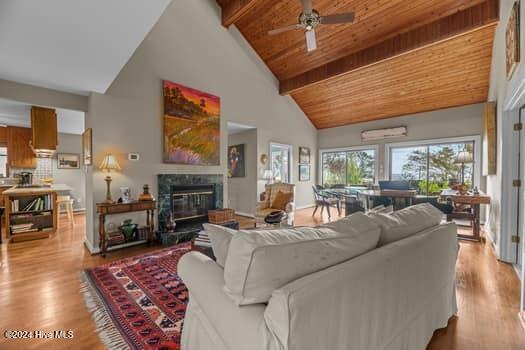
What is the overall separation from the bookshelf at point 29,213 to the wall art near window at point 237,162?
Result: 12.6ft

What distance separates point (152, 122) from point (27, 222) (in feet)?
8.85

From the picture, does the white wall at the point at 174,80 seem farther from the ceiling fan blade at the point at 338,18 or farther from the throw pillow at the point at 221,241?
the throw pillow at the point at 221,241

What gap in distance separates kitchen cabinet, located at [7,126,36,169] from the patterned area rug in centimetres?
498

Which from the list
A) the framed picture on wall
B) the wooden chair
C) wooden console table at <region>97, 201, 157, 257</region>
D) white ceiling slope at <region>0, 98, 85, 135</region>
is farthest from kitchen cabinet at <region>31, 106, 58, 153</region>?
the wooden chair

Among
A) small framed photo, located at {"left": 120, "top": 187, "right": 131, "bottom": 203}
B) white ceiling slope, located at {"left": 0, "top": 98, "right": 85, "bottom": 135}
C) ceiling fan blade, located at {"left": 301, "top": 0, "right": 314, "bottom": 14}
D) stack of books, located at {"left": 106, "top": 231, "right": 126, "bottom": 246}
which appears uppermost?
ceiling fan blade, located at {"left": 301, "top": 0, "right": 314, "bottom": 14}

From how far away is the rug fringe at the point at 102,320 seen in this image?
1.52m

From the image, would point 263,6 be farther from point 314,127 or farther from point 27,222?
point 27,222

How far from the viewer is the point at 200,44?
4691 millimetres

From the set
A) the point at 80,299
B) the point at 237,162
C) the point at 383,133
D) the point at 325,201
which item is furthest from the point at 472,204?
the point at 80,299

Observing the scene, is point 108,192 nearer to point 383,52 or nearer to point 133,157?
point 133,157

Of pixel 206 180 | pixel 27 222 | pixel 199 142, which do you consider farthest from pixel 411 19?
pixel 27 222

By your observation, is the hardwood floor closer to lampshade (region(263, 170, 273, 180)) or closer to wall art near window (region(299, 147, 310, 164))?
lampshade (region(263, 170, 273, 180))

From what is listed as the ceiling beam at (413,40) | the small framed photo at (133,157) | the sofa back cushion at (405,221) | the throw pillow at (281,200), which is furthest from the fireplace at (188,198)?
the ceiling beam at (413,40)

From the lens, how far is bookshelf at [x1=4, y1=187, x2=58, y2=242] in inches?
143
